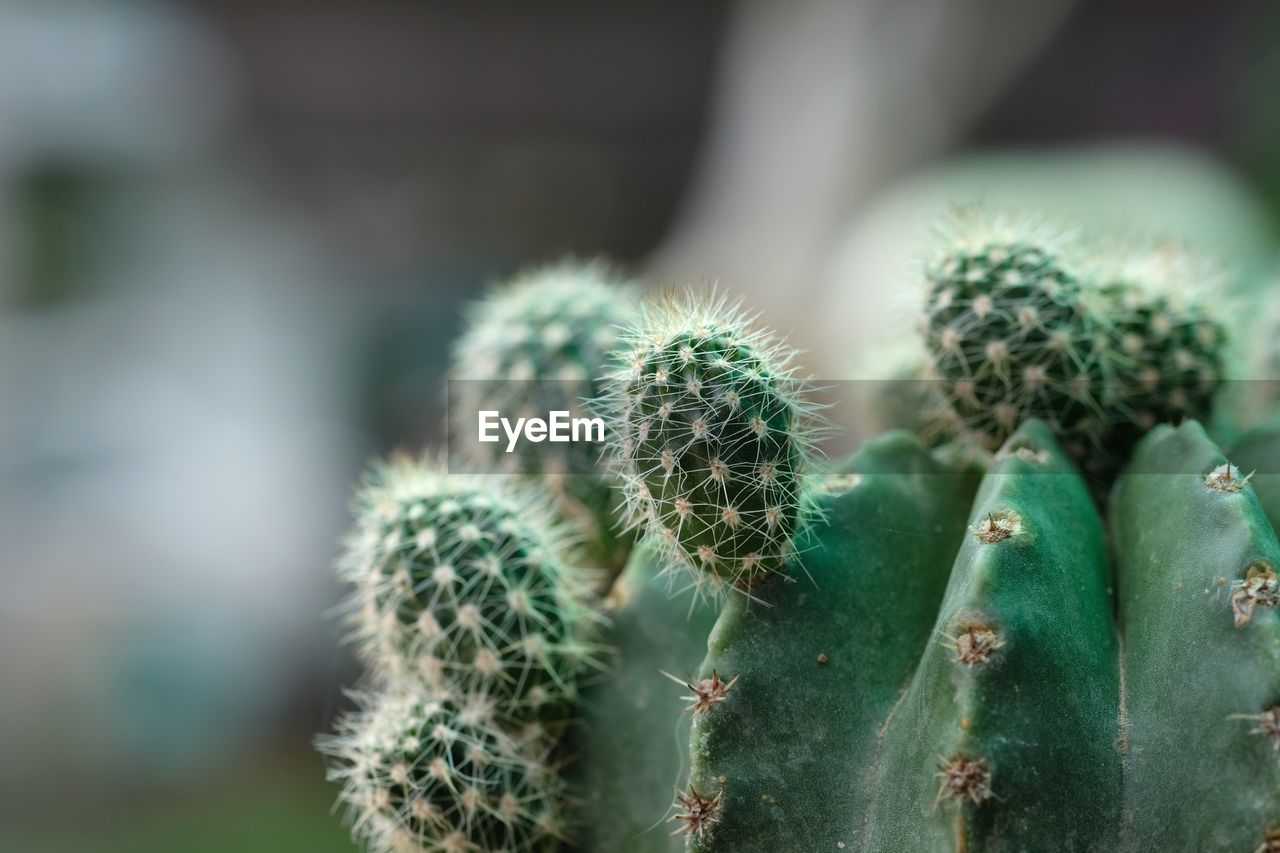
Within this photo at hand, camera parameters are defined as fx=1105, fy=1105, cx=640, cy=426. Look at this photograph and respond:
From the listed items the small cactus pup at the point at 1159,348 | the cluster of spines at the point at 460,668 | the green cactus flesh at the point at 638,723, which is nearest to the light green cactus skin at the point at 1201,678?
the small cactus pup at the point at 1159,348

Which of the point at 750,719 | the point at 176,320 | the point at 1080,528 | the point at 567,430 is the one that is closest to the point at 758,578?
the point at 750,719

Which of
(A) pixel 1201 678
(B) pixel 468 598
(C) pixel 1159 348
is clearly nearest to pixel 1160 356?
(C) pixel 1159 348

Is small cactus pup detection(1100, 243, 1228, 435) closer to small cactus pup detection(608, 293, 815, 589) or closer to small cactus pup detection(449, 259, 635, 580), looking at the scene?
small cactus pup detection(608, 293, 815, 589)

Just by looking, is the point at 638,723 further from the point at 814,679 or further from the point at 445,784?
the point at 814,679

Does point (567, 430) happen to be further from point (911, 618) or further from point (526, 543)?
point (911, 618)

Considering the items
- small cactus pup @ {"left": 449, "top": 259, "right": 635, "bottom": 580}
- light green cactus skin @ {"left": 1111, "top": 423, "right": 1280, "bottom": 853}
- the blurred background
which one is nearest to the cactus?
light green cactus skin @ {"left": 1111, "top": 423, "right": 1280, "bottom": 853}
